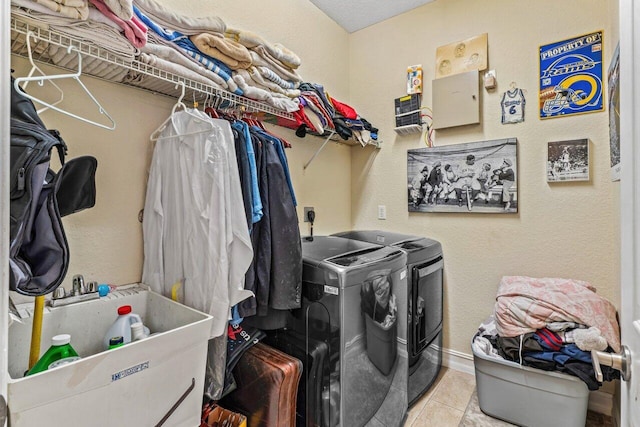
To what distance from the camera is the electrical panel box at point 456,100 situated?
2166 mm

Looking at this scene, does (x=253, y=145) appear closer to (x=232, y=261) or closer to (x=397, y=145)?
(x=232, y=261)

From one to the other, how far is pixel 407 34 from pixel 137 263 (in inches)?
97.6

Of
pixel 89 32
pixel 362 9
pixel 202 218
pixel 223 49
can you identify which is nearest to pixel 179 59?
pixel 223 49

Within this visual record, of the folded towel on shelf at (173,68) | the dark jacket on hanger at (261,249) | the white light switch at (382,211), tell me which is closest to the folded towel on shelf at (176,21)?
the folded towel on shelf at (173,68)

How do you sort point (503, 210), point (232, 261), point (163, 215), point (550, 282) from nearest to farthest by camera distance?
point (232, 261) < point (163, 215) < point (550, 282) < point (503, 210)

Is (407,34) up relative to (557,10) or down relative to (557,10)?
up

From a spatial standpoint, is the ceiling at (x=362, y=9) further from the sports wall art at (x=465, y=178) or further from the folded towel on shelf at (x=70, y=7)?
the folded towel on shelf at (x=70, y=7)

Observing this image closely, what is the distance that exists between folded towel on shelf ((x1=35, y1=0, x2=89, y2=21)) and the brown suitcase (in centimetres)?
143

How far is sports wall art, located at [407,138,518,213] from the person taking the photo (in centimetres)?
209

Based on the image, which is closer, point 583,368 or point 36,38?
point 36,38

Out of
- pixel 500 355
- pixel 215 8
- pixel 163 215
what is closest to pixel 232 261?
pixel 163 215

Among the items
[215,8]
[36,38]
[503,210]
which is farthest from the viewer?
[503,210]

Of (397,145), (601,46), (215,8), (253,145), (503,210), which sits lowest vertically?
(503,210)

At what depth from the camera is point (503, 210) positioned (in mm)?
2107
